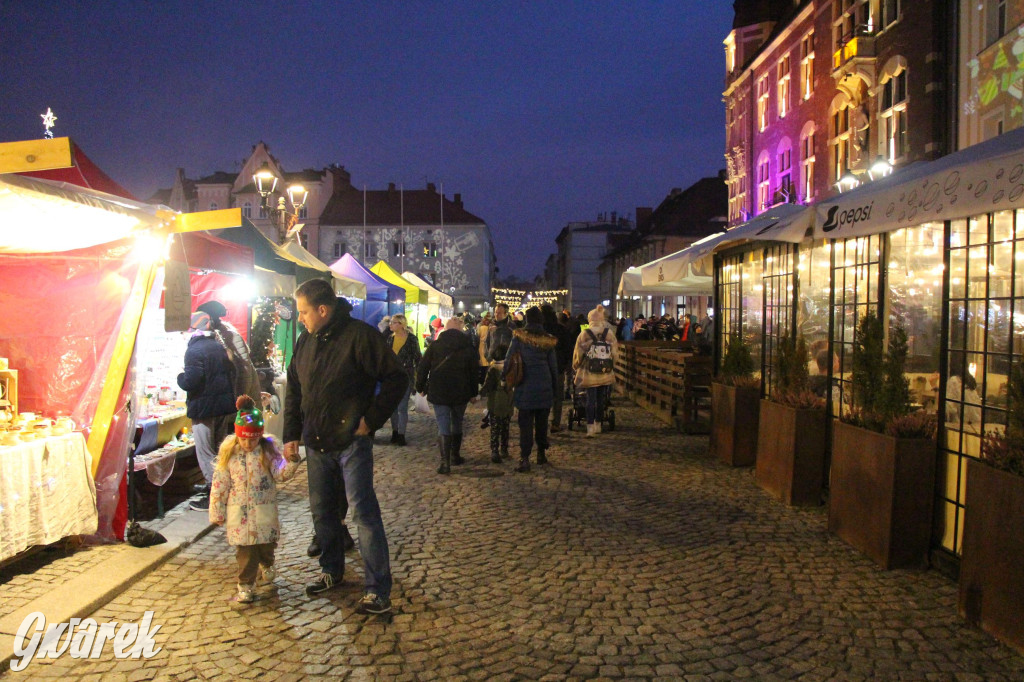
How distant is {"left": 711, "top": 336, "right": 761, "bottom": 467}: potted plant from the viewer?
8445 mm

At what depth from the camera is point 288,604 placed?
4.42m

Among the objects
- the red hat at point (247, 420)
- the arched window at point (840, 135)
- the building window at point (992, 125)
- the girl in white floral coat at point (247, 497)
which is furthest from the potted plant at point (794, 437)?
the arched window at point (840, 135)

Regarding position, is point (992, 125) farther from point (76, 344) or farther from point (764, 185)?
point (76, 344)

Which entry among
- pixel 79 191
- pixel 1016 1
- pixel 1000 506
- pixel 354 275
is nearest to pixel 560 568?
pixel 1000 506

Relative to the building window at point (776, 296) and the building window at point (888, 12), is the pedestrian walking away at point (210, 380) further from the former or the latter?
the building window at point (888, 12)

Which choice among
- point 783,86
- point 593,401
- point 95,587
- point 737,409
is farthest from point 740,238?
point 783,86

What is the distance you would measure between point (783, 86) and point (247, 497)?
82.8 feet

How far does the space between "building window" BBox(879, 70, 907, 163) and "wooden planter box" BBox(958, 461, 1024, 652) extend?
14.7m

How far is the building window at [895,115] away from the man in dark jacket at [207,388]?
52.2 feet

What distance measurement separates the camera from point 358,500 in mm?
4250

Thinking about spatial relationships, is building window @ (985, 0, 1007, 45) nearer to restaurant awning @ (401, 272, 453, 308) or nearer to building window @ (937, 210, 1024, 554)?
building window @ (937, 210, 1024, 554)

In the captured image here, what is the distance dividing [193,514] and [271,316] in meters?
4.17

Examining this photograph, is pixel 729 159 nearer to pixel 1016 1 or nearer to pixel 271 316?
pixel 1016 1

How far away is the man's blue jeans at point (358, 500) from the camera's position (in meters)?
4.21
